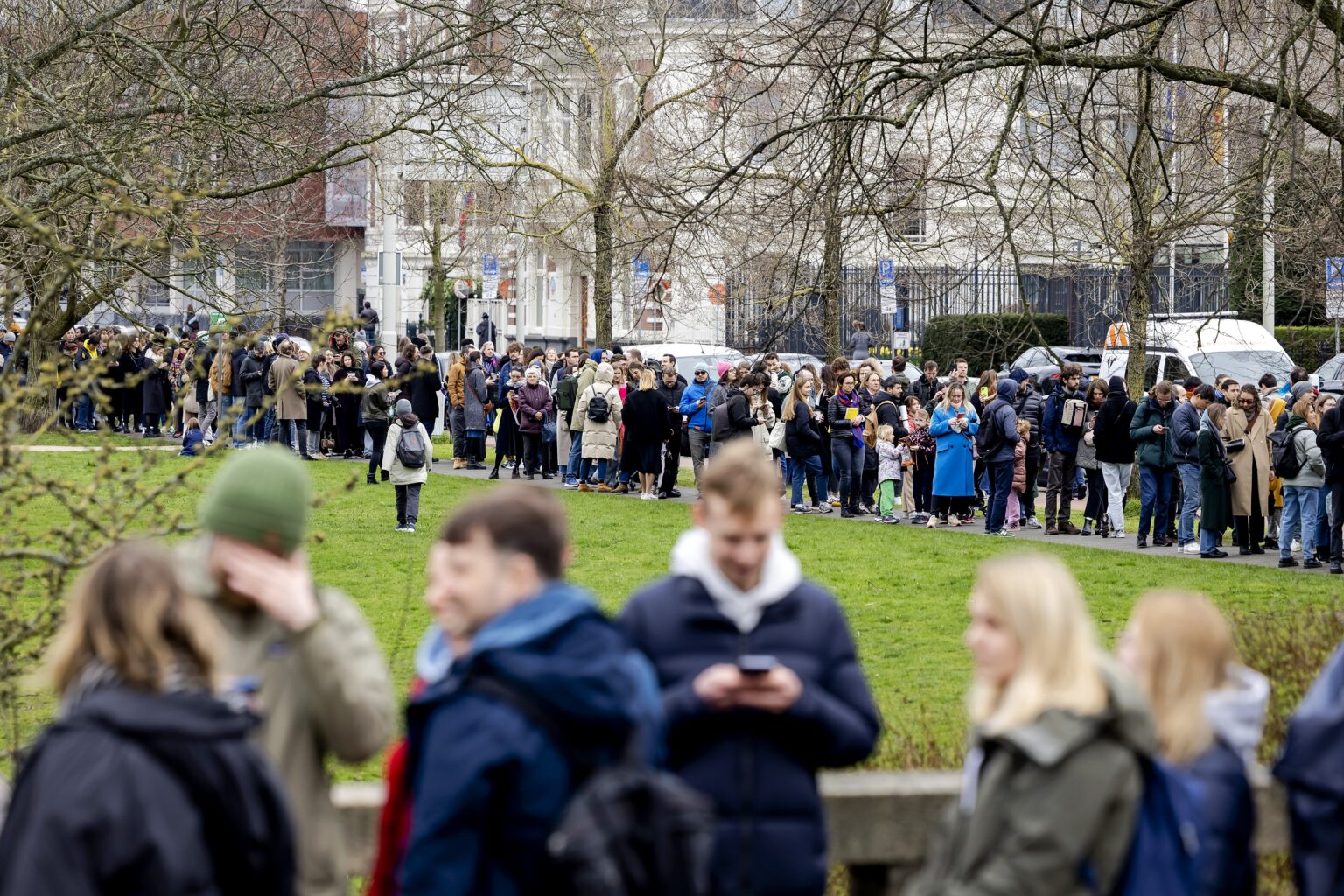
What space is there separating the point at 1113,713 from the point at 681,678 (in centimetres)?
100

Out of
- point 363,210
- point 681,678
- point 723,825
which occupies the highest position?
point 363,210

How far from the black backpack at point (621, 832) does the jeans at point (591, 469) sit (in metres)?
21.7

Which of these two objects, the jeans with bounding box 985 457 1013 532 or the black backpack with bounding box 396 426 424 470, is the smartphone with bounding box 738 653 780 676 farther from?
the jeans with bounding box 985 457 1013 532

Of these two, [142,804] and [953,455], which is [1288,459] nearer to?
[953,455]

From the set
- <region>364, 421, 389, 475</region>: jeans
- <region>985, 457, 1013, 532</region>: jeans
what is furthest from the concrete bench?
<region>364, 421, 389, 475</region>: jeans

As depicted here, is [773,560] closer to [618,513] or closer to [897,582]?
[897,582]

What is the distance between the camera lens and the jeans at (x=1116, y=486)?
20.2 metres

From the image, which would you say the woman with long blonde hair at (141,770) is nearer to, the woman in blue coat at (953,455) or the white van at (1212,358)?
the woman in blue coat at (953,455)

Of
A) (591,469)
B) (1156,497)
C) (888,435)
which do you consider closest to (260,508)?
(1156,497)

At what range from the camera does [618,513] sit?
73.2 feet

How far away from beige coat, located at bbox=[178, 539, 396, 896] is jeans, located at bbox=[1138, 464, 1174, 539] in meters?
16.5

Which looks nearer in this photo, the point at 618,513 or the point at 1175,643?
the point at 1175,643

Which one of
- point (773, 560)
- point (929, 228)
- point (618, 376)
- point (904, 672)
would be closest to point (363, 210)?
point (929, 228)

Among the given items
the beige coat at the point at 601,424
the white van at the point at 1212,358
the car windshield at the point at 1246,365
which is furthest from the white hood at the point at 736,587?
the car windshield at the point at 1246,365
